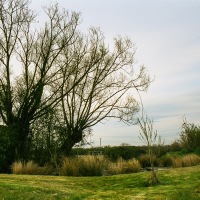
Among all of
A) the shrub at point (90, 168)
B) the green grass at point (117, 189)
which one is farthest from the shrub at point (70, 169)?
the green grass at point (117, 189)

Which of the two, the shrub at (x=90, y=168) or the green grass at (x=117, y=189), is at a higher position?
the shrub at (x=90, y=168)

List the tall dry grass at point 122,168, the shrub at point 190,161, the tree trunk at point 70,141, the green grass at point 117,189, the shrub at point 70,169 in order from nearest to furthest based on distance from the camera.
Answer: the green grass at point 117,189
the shrub at point 70,169
the tall dry grass at point 122,168
the shrub at point 190,161
the tree trunk at point 70,141

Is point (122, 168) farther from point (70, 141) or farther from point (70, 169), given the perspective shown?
point (70, 141)

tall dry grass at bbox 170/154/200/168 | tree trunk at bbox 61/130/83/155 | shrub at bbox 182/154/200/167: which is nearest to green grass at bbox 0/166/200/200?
shrub at bbox 182/154/200/167

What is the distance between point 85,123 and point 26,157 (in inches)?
175

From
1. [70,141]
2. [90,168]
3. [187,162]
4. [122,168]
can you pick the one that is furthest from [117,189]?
[70,141]

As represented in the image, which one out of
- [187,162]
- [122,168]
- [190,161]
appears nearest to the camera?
[122,168]

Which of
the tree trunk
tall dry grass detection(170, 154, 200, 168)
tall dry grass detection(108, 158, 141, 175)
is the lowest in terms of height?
tall dry grass detection(108, 158, 141, 175)

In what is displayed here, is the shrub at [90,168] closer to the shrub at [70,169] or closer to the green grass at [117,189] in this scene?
the shrub at [70,169]

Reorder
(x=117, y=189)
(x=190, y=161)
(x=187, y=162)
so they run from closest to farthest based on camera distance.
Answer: (x=117, y=189) < (x=187, y=162) < (x=190, y=161)

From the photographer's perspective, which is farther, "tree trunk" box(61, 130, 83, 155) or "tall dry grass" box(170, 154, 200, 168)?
"tree trunk" box(61, 130, 83, 155)

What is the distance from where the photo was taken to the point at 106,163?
13258 millimetres

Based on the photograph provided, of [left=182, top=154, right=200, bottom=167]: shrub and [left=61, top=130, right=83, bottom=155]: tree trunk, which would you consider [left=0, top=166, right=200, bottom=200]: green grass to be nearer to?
[left=182, top=154, right=200, bottom=167]: shrub

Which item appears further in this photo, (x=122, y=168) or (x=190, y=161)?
(x=190, y=161)
